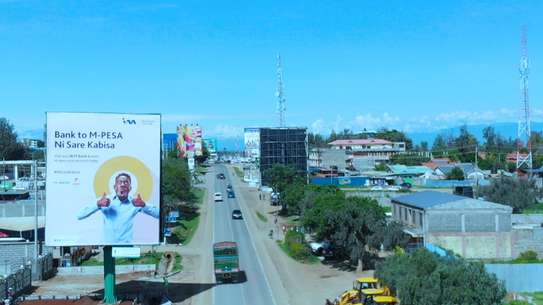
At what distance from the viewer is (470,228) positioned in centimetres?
5106

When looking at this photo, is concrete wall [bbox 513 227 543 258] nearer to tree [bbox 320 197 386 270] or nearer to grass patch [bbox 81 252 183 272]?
tree [bbox 320 197 386 270]

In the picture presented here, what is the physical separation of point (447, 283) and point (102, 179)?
1914 centimetres

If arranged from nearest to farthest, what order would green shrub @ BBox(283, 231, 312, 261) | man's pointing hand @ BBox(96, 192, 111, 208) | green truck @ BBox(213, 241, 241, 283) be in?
man's pointing hand @ BBox(96, 192, 111, 208) → green truck @ BBox(213, 241, 241, 283) → green shrub @ BBox(283, 231, 312, 261)

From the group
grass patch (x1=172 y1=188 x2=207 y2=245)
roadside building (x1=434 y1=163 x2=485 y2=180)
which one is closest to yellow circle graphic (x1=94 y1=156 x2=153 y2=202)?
grass patch (x1=172 y1=188 x2=207 y2=245)

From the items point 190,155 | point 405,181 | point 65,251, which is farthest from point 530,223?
point 190,155

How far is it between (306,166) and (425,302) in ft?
248

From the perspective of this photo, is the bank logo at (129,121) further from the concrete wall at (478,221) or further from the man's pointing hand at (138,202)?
the concrete wall at (478,221)

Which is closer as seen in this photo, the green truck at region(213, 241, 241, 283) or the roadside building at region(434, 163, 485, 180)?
the green truck at region(213, 241, 241, 283)

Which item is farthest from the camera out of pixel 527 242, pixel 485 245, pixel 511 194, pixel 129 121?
pixel 511 194

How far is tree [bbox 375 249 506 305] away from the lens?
26719mm

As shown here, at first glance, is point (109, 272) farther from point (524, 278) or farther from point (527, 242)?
point (527, 242)

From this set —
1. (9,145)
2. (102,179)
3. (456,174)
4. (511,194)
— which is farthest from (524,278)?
(9,145)

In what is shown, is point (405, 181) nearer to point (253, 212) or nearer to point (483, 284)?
point (253, 212)

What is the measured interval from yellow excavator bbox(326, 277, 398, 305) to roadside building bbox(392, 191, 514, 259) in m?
17.6
